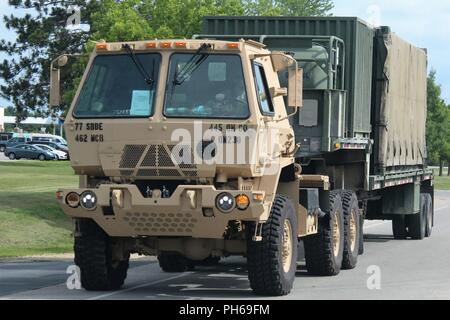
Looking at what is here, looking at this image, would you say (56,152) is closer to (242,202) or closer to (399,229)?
(399,229)

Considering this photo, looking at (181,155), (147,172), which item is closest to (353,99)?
(181,155)

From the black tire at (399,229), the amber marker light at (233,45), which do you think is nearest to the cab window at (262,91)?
the amber marker light at (233,45)

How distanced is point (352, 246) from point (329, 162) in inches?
53.7

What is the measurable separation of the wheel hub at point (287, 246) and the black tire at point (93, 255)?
211cm

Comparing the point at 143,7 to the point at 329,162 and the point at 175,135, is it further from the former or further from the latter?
the point at 175,135

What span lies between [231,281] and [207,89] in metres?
3.55

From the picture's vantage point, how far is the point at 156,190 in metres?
12.1

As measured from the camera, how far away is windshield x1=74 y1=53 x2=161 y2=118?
40.7ft

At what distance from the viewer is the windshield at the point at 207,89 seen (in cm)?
1216

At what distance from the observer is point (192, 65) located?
12445mm

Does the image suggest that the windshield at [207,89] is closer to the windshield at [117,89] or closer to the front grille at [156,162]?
the windshield at [117,89]

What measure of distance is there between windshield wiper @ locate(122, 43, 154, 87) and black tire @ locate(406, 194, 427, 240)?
11.8 m

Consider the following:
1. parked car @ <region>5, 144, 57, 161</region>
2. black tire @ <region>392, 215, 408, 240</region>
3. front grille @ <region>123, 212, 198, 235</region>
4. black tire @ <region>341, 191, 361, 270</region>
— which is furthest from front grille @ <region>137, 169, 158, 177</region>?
parked car @ <region>5, 144, 57, 161</region>
